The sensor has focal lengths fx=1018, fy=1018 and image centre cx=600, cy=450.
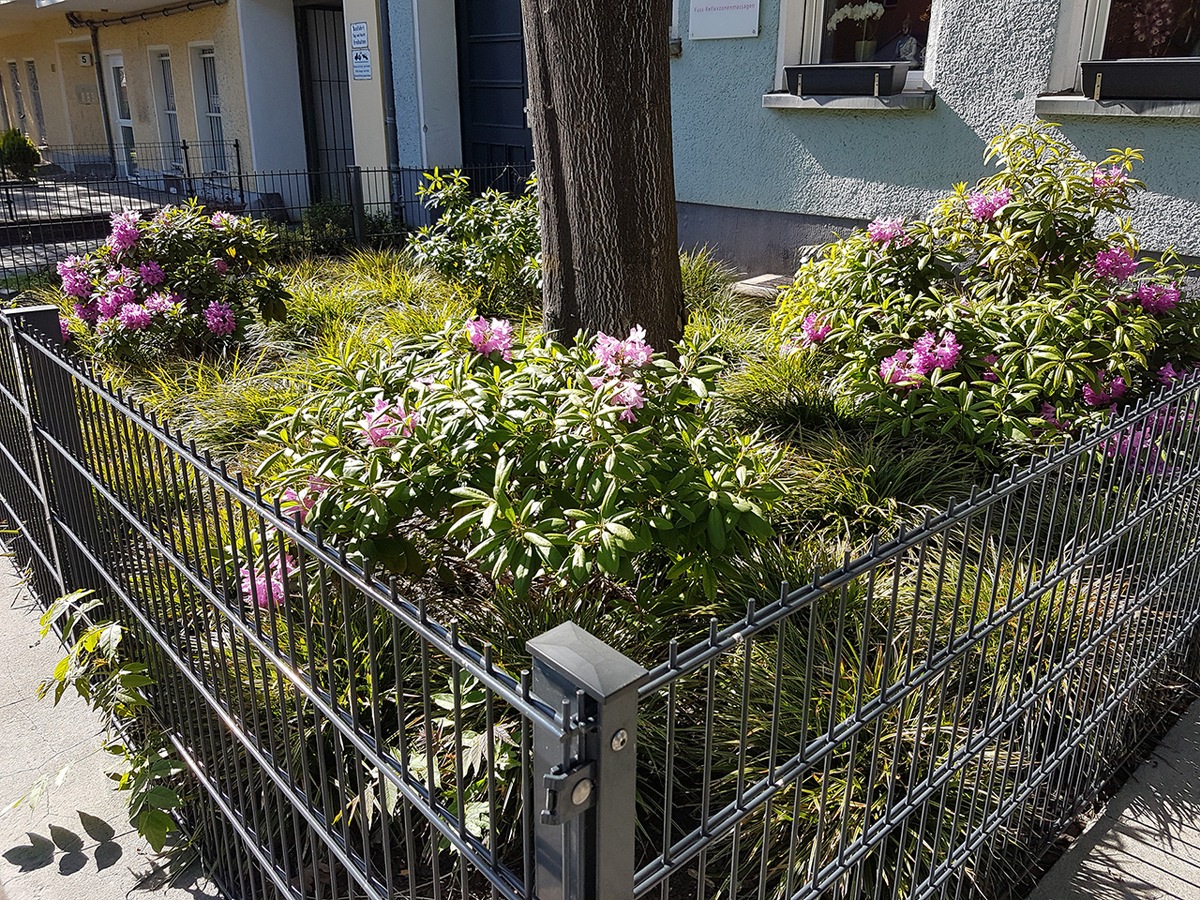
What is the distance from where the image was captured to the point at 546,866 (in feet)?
4.69

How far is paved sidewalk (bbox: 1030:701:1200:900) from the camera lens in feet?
8.92

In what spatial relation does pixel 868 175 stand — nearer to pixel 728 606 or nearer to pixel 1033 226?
pixel 1033 226

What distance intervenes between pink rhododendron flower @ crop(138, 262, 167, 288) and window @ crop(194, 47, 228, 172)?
10.7 meters

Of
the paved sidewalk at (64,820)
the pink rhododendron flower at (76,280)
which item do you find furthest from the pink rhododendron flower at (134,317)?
the paved sidewalk at (64,820)

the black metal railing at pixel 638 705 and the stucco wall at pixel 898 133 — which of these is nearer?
the black metal railing at pixel 638 705

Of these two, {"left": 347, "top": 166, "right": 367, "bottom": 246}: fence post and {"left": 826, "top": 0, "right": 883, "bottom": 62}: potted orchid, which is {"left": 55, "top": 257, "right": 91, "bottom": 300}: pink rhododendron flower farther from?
{"left": 826, "top": 0, "right": 883, "bottom": 62}: potted orchid

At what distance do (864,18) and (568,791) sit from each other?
24.1 ft

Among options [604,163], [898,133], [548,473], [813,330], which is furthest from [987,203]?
[548,473]

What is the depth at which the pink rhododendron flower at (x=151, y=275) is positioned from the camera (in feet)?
21.1

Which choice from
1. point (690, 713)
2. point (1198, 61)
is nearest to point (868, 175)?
point (1198, 61)

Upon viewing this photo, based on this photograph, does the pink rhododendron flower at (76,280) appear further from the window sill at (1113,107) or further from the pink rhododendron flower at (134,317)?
the window sill at (1113,107)

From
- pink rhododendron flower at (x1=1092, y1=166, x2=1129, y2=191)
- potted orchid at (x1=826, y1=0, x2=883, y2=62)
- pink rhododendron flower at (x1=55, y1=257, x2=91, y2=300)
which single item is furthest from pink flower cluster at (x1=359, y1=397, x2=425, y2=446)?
potted orchid at (x1=826, y1=0, x2=883, y2=62)

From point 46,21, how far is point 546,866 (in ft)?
82.7

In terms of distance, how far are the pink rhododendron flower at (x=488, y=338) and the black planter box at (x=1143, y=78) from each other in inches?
177
